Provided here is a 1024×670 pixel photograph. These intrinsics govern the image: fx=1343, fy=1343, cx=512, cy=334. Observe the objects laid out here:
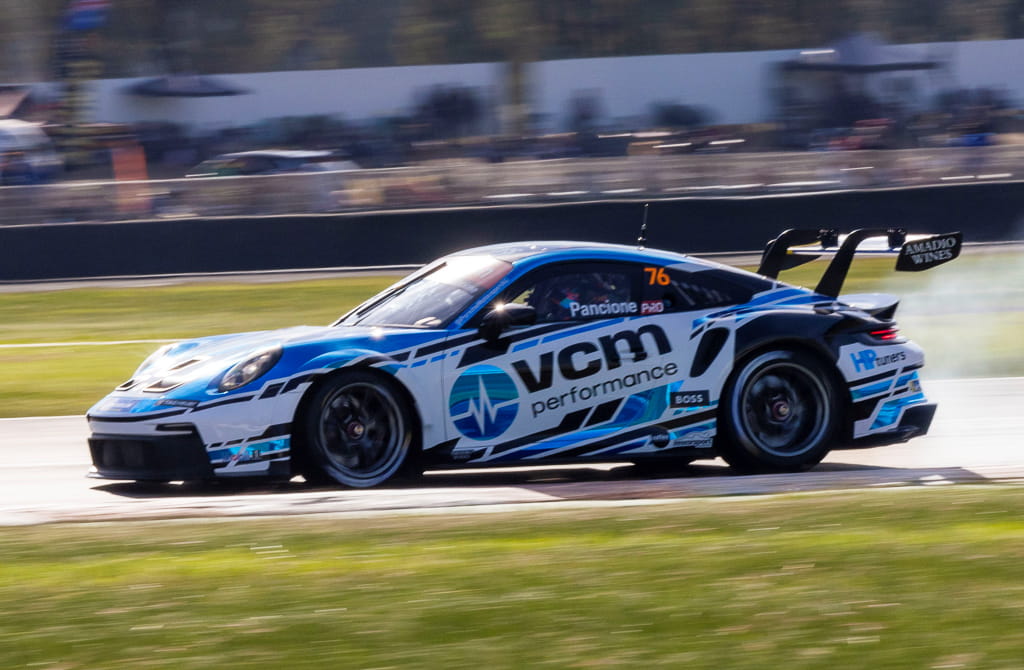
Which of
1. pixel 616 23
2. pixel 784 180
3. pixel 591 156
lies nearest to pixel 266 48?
pixel 616 23

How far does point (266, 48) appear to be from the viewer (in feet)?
145

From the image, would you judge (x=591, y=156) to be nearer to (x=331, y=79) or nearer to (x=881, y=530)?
(x=331, y=79)

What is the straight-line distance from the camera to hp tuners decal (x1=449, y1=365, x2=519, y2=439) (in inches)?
280

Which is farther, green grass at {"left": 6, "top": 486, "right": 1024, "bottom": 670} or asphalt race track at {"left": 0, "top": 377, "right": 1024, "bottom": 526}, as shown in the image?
asphalt race track at {"left": 0, "top": 377, "right": 1024, "bottom": 526}

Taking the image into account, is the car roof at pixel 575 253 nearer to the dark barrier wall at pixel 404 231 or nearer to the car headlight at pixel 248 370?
the car headlight at pixel 248 370

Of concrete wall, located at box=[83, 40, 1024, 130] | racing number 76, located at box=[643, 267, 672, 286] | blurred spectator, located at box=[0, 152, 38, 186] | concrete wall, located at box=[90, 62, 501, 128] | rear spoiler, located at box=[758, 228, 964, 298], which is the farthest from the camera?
concrete wall, located at box=[90, 62, 501, 128]

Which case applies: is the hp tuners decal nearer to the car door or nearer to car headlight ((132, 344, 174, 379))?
the car door

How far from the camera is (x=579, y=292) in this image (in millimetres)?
7480

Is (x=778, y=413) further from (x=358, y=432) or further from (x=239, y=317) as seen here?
(x=239, y=317)

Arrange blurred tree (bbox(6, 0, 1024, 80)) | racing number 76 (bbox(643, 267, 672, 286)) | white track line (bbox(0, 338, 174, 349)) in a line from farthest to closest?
blurred tree (bbox(6, 0, 1024, 80)), white track line (bbox(0, 338, 174, 349)), racing number 76 (bbox(643, 267, 672, 286))

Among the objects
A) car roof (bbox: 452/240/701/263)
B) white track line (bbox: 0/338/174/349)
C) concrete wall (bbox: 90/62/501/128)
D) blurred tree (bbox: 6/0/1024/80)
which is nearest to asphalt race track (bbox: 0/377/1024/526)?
car roof (bbox: 452/240/701/263)

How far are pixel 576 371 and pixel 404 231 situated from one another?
13635 mm

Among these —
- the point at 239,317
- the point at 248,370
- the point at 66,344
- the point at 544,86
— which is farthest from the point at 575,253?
the point at 544,86

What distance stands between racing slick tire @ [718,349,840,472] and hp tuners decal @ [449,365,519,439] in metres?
1.27
